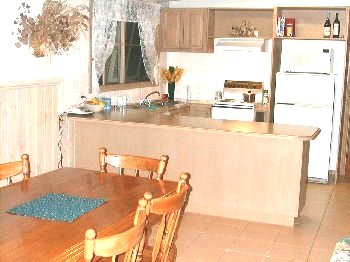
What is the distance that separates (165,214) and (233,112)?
4.29 meters

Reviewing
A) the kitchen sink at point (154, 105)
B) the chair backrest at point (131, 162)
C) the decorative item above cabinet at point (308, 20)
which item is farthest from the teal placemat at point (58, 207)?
the decorative item above cabinet at point (308, 20)

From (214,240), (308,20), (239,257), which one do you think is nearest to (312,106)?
(308,20)

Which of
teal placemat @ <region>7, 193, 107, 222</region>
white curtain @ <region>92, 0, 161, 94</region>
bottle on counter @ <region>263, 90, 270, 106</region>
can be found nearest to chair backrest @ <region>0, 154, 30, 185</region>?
teal placemat @ <region>7, 193, 107, 222</region>

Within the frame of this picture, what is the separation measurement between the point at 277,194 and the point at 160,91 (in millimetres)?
3093

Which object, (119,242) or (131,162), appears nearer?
(119,242)

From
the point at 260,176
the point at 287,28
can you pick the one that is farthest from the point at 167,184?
the point at 287,28

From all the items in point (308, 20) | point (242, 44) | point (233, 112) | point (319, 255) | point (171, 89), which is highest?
point (308, 20)

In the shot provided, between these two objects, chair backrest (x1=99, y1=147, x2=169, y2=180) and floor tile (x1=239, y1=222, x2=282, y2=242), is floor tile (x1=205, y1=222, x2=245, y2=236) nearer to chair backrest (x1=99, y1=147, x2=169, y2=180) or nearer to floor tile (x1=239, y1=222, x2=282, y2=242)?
floor tile (x1=239, y1=222, x2=282, y2=242)

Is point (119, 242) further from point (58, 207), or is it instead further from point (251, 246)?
point (251, 246)

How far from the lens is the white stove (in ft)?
21.3

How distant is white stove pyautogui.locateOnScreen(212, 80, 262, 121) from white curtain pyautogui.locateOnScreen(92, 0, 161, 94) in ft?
3.32

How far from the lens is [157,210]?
7.47ft

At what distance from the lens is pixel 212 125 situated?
4875 millimetres

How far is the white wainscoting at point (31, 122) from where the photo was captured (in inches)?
168
